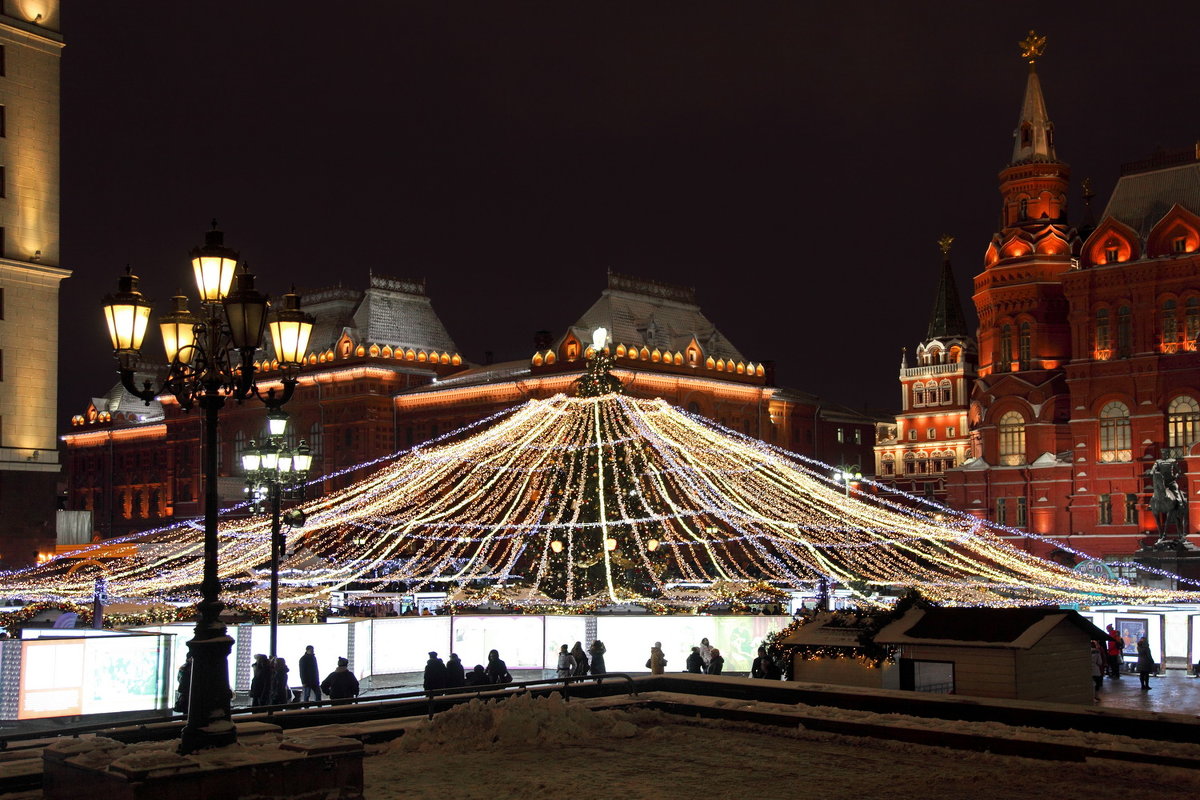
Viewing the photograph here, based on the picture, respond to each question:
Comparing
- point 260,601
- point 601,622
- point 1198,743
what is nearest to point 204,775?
point 1198,743

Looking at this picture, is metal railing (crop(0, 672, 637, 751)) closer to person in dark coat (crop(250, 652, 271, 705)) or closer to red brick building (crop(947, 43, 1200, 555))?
person in dark coat (crop(250, 652, 271, 705))

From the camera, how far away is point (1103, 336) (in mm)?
59219

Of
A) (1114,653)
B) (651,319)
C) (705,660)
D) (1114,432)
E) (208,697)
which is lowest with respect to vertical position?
(1114,653)

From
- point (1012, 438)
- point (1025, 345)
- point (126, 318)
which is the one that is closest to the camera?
point (126, 318)

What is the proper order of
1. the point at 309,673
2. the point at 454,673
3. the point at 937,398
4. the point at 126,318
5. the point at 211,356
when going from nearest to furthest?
the point at 211,356
the point at 126,318
the point at 454,673
the point at 309,673
the point at 937,398

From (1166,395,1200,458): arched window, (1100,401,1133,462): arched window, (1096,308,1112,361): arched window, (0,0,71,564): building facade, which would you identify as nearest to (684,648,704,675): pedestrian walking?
(0,0,71,564): building facade

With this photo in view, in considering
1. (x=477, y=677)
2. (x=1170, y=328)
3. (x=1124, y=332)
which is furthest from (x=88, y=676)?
(x=1124, y=332)

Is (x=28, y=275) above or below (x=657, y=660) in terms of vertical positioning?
above

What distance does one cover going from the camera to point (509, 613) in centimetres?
2639

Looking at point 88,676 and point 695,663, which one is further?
point 695,663

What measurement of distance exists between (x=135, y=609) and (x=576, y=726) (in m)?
14.8

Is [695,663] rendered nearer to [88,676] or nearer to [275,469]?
[275,469]

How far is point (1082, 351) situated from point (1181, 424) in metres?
5.40

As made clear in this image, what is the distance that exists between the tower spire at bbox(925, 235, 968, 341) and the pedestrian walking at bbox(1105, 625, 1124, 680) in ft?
211
